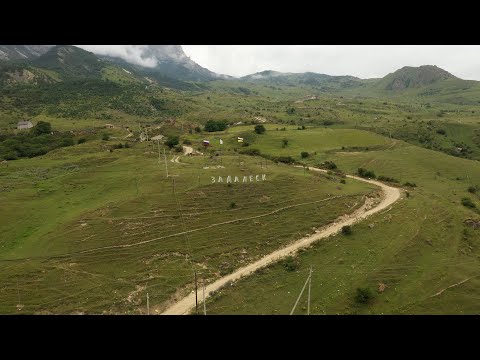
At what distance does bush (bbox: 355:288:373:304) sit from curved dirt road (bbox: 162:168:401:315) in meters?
6.73

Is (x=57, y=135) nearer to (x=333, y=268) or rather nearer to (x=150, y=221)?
(x=150, y=221)

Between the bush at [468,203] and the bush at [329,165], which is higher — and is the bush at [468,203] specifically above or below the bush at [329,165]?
below

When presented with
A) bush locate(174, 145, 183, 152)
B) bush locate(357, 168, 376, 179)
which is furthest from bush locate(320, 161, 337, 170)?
bush locate(174, 145, 183, 152)

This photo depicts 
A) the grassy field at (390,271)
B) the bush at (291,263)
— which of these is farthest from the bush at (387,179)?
the bush at (291,263)

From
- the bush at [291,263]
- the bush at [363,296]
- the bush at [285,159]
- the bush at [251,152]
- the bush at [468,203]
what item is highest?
the bush at [251,152]

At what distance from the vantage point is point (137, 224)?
116 feet

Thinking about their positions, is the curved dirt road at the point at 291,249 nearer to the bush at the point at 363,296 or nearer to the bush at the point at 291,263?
the bush at the point at 291,263

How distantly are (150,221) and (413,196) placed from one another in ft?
98.8

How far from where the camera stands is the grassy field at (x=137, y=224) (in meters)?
27.4

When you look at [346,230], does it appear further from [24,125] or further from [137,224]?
[24,125]

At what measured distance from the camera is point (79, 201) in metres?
40.6

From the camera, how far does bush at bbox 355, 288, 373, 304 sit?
2736 cm

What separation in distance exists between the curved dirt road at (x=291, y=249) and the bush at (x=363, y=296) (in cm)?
673
